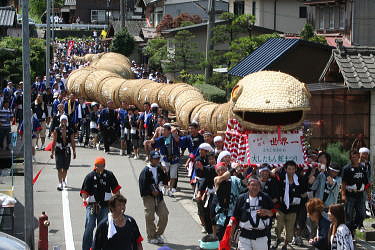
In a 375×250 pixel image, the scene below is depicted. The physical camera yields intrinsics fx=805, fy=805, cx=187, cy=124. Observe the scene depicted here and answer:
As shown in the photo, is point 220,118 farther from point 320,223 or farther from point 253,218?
point 320,223

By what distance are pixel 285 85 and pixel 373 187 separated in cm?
371

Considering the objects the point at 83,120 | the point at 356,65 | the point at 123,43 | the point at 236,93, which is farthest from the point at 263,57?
the point at 123,43

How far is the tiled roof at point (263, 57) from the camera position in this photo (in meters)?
21.0

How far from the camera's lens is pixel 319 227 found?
1006 cm

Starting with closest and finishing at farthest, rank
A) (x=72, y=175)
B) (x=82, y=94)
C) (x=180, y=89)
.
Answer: (x=72, y=175) < (x=180, y=89) < (x=82, y=94)

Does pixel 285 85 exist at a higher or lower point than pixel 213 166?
higher

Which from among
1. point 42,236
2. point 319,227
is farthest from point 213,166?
point 319,227

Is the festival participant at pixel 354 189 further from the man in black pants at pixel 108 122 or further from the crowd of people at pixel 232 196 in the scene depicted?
the man in black pants at pixel 108 122

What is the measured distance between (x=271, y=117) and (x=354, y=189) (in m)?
2.13

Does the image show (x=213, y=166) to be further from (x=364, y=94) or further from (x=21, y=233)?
(x=364, y=94)

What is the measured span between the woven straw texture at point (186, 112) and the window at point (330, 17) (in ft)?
67.6

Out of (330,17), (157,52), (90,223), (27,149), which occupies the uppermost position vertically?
(330,17)

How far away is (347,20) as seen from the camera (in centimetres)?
3975

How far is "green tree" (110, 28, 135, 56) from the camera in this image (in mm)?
59031
